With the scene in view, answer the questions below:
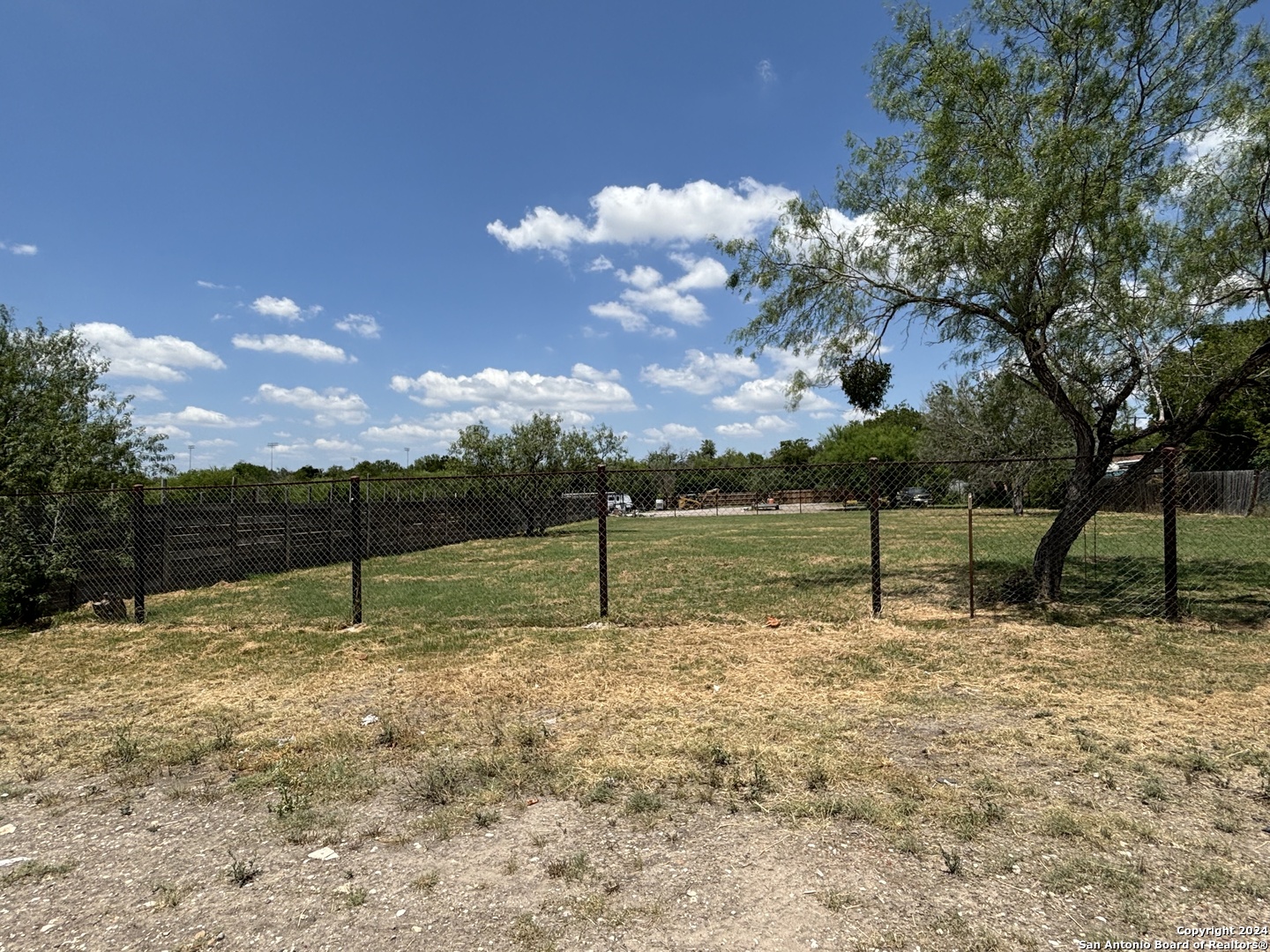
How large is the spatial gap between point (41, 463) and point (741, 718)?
1063 centimetres

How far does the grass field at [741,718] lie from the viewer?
3230mm

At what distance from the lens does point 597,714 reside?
490 centimetres

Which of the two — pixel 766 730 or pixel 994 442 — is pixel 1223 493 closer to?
pixel 994 442

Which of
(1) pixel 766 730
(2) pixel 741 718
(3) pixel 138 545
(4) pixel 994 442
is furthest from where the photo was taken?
(4) pixel 994 442

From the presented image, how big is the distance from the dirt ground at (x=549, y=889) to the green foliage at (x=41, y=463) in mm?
7465

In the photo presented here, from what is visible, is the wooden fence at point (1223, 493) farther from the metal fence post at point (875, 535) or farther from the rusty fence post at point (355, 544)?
the rusty fence post at point (355, 544)

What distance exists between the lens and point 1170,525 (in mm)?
7090

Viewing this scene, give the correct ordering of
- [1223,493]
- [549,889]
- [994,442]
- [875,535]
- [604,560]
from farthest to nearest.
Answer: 1. [994,442]
2. [1223,493]
3. [604,560]
4. [875,535]
5. [549,889]

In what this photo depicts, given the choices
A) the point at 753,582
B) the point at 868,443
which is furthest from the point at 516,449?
the point at 868,443

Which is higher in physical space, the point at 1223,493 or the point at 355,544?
the point at 1223,493

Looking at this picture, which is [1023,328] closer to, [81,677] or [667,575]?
[667,575]

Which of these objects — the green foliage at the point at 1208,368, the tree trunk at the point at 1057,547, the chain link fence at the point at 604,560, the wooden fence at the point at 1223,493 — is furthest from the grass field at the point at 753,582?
the wooden fence at the point at 1223,493

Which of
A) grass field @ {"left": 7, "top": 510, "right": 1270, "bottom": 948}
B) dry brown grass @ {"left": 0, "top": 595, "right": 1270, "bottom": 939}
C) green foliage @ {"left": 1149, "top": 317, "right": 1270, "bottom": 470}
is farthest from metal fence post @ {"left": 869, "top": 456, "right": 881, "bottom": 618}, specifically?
green foliage @ {"left": 1149, "top": 317, "right": 1270, "bottom": 470}

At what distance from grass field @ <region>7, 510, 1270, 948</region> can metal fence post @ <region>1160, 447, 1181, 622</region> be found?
27cm
